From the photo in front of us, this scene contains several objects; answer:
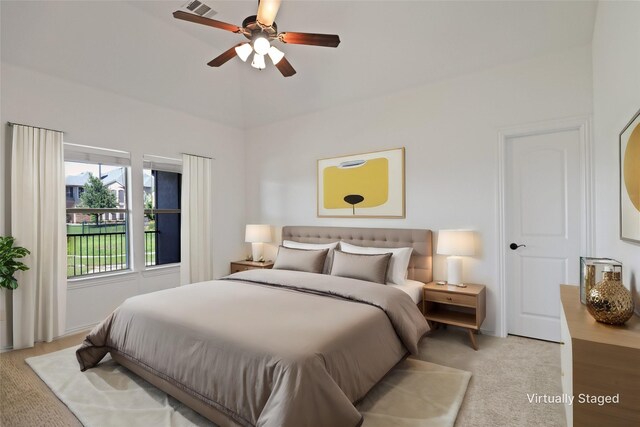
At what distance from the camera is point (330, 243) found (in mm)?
4234

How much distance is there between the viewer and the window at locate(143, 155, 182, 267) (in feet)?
14.0

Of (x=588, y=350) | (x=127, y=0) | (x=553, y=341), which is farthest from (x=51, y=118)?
(x=553, y=341)

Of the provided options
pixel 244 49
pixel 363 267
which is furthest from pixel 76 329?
pixel 244 49

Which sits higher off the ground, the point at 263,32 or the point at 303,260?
the point at 263,32

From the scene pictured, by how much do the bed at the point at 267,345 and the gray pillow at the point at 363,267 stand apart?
12.5 inches

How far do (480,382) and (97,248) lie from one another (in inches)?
173

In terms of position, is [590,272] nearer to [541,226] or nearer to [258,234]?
[541,226]

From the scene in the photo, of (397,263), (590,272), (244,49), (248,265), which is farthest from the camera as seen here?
(248,265)

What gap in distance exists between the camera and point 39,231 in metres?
3.22

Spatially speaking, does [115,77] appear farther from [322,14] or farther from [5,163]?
[322,14]

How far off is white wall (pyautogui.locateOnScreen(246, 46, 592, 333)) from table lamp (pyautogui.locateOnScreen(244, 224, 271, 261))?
809 millimetres

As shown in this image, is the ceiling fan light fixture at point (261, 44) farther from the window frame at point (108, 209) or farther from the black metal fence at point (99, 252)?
the black metal fence at point (99, 252)

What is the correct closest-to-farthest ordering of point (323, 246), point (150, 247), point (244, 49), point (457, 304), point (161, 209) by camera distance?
1. point (244, 49)
2. point (457, 304)
3. point (323, 246)
4. point (150, 247)
5. point (161, 209)

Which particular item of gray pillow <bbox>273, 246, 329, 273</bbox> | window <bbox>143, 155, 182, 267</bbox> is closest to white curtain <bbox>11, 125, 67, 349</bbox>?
window <bbox>143, 155, 182, 267</bbox>
